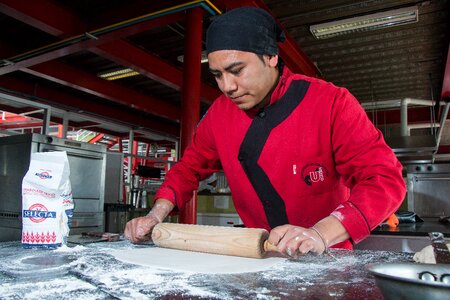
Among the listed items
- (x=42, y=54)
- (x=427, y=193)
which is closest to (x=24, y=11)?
(x=42, y=54)

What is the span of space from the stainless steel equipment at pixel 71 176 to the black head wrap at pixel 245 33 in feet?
7.56

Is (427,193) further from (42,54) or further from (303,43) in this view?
(42,54)

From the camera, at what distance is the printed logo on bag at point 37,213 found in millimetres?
1255

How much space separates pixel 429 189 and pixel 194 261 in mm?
5161

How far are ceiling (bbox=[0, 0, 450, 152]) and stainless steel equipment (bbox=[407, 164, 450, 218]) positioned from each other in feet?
4.26

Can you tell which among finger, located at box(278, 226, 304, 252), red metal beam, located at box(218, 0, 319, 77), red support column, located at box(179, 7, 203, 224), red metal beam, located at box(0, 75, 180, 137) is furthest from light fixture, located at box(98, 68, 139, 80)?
finger, located at box(278, 226, 304, 252)

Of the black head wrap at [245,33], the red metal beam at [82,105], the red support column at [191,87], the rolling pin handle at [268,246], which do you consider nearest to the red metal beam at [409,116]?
the red support column at [191,87]

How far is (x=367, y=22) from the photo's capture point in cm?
441

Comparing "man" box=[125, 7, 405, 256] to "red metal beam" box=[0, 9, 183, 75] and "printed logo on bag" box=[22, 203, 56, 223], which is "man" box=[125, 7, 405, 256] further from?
"red metal beam" box=[0, 9, 183, 75]

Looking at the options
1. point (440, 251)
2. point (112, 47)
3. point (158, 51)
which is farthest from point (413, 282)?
point (158, 51)

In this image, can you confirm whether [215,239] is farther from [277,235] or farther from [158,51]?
[158,51]

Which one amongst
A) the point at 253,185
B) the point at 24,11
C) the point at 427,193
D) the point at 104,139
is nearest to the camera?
the point at 253,185

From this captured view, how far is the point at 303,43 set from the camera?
211 inches

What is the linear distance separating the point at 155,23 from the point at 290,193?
295 centimetres
